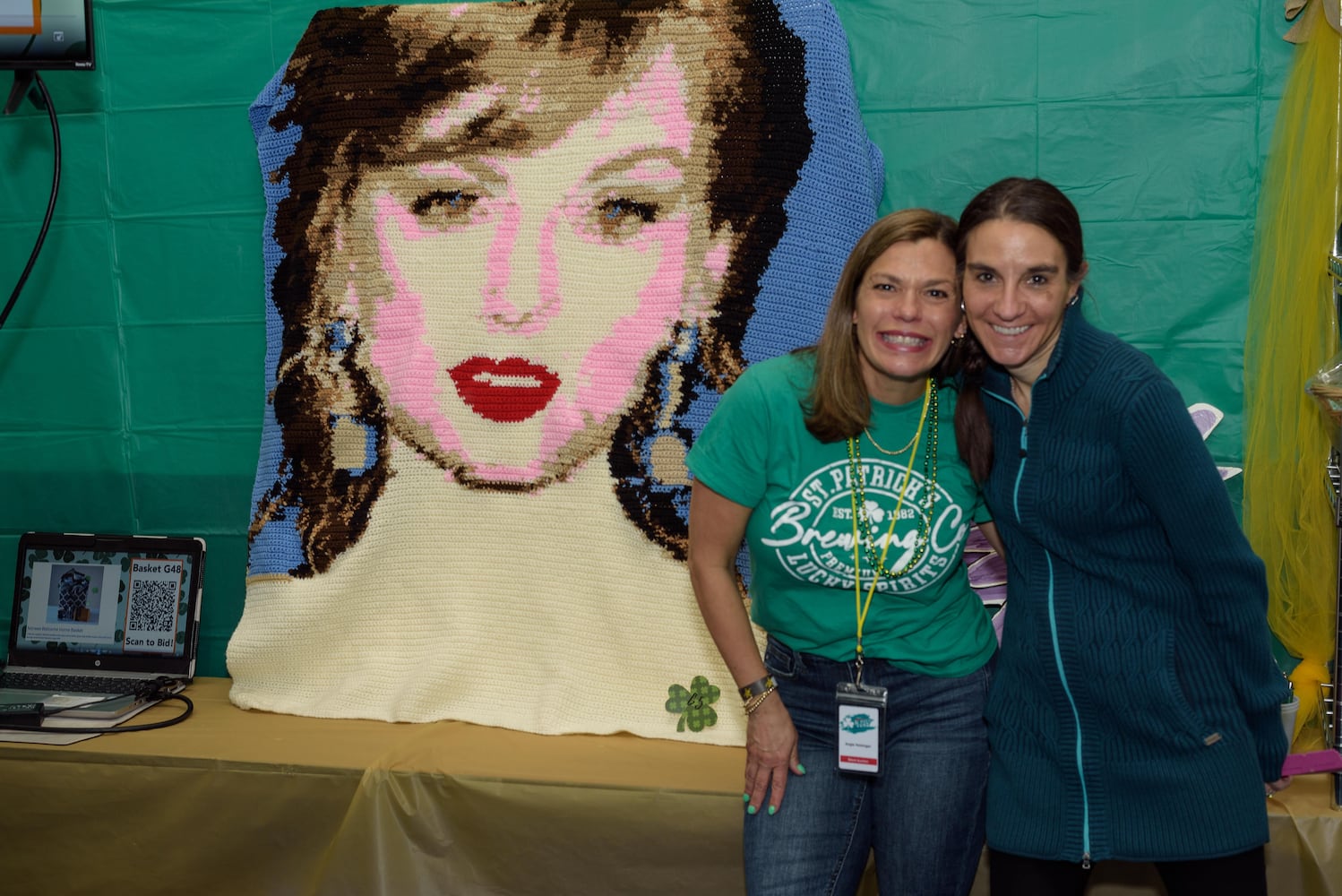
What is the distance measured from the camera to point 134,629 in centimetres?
224

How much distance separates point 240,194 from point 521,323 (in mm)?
698

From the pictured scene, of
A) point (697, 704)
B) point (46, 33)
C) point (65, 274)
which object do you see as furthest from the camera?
point (65, 274)

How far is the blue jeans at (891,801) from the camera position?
136 cm

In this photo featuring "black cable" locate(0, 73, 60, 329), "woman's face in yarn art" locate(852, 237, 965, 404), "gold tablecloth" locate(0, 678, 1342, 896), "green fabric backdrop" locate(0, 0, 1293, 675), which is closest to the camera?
"woman's face in yarn art" locate(852, 237, 965, 404)

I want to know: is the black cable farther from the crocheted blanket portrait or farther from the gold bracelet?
the gold bracelet

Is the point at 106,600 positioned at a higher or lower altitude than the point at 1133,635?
lower

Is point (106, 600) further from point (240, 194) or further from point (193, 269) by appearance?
point (240, 194)

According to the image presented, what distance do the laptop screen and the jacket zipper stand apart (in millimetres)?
1638

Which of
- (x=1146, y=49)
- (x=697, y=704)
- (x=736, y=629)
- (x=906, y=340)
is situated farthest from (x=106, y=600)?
(x=1146, y=49)

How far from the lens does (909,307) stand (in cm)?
134

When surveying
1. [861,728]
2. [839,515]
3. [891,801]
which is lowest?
[891,801]

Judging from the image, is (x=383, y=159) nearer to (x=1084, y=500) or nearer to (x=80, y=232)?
(x=80, y=232)

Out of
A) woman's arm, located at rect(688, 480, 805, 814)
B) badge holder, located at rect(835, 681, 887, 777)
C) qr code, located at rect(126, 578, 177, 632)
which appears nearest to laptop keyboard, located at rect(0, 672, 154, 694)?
qr code, located at rect(126, 578, 177, 632)

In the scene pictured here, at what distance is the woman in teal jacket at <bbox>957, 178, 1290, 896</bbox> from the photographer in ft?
3.98
